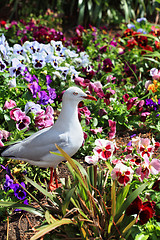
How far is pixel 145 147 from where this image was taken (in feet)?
6.75

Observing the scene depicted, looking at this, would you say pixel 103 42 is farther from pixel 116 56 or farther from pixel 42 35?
pixel 42 35

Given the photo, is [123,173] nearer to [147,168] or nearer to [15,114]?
[147,168]

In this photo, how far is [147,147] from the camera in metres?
2.05

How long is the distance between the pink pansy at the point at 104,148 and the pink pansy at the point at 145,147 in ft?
0.59

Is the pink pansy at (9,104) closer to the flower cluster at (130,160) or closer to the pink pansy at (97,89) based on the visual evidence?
the pink pansy at (97,89)

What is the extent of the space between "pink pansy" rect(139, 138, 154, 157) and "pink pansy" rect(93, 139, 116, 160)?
0.18m

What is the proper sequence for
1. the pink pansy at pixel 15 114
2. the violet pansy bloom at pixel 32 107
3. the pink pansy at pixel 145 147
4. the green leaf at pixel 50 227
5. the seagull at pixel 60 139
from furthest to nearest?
the violet pansy bloom at pixel 32 107, the pink pansy at pixel 15 114, the seagull at pixel 60 139, the pink pansy at pixel 145 147, the green leaf at pixel 50 227

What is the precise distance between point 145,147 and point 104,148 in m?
0.27

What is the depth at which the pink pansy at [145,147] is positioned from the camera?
2.02 m

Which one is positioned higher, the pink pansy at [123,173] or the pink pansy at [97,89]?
the pink pansy at [97,89]

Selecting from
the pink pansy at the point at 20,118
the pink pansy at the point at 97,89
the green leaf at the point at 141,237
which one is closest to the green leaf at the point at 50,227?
the green leaf at the point at 141,237

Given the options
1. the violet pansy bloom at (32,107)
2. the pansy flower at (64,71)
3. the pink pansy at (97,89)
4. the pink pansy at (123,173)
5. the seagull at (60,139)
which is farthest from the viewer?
the pansy flower at (64,71)

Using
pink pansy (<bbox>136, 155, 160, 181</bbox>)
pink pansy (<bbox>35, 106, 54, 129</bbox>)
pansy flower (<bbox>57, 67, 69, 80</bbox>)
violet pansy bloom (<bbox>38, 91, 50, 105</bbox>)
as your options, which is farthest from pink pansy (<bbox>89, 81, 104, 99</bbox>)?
pink pansy (<bbox>136, 155, 160, 181</bbox>)

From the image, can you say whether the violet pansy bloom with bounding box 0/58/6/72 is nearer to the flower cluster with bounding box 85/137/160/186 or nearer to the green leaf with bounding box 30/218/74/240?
the flower cluster with bounding box 85/137/160/186
